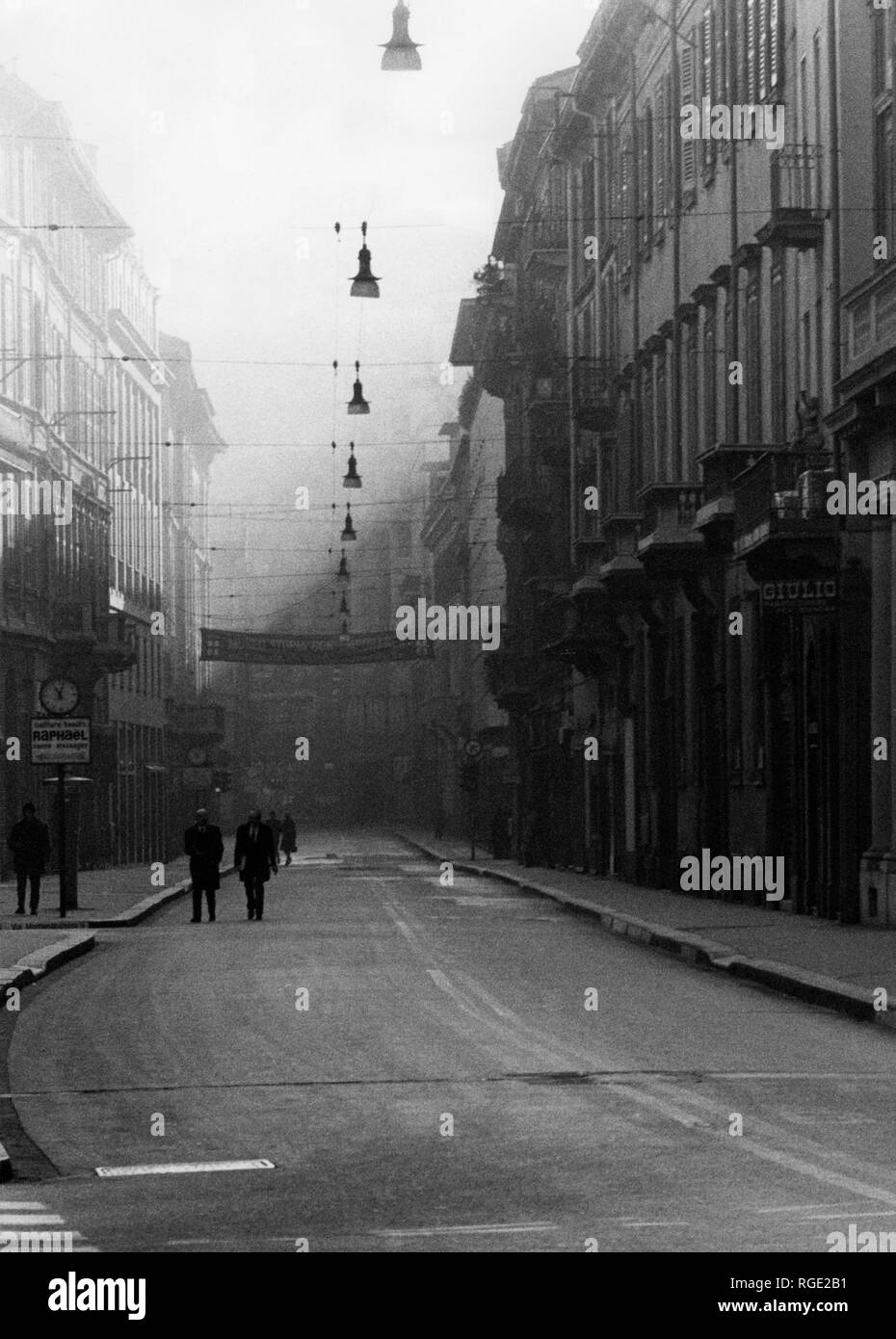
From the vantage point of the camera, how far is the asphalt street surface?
9.52m

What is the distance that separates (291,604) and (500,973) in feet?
467

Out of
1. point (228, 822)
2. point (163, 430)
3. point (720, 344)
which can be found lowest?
point (228, 822)

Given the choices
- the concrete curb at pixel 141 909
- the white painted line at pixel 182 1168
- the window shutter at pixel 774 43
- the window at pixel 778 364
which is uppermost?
the window shutter at pixel 774 43

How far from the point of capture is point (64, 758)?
114 ft

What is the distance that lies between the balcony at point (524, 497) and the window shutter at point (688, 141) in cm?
2299

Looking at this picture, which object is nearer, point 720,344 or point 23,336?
point 720,344

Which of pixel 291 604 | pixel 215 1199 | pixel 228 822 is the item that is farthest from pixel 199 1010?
pixel 291 604

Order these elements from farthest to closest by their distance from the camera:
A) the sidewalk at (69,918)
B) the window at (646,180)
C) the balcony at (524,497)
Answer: the balcony at (524,497) → the window at (646,180) → the sidewalk at (69,918)

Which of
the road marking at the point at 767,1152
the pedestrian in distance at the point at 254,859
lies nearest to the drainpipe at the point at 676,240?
the pedestrian in distance at the point at 254,859

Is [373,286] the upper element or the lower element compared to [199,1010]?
upper

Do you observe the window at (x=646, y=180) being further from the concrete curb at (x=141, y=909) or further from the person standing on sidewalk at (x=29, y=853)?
the person standing on sidewalk at (x=29, y=853)

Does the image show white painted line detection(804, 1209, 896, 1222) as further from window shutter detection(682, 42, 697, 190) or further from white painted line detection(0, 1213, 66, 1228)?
window shutter detection(682, 42, 697, 190)

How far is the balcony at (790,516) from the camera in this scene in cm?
3166
